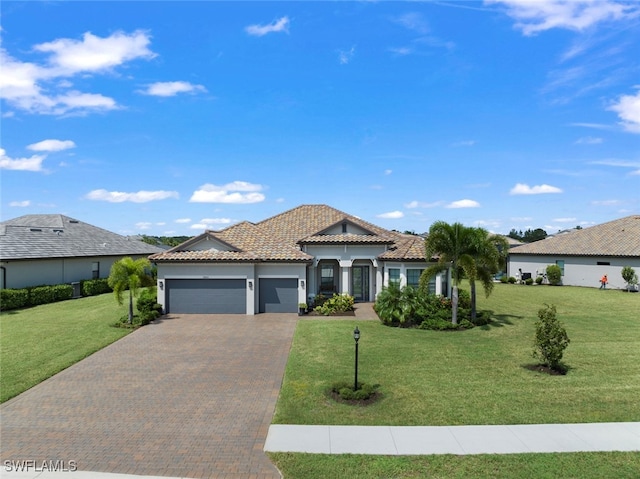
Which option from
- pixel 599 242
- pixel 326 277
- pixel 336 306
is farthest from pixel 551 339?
pixel 599 242

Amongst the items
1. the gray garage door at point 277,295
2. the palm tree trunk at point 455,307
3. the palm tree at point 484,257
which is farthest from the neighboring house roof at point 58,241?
the palm tree at point 484,257

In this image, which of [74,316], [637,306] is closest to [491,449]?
[74,316]

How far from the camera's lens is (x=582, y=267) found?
35.4 m

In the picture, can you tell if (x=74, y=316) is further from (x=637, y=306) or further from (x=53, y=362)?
(x=637, y=306)

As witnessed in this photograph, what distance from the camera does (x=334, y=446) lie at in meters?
8.31

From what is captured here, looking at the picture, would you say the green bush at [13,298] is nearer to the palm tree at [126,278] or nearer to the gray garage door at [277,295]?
the palm tree at [126,278]

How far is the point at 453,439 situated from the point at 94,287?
1184 inches

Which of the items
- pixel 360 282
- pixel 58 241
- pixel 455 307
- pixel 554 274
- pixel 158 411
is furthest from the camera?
pixel 554 274

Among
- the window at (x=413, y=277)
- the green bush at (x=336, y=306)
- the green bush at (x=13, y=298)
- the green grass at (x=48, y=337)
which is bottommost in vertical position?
the green grass at (x=48, y=337)

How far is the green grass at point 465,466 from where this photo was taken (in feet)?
23.8

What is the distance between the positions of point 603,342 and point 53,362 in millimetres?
21501

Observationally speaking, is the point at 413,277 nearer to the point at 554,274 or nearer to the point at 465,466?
the point at 465,466

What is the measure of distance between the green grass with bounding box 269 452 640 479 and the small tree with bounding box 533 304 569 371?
509cm

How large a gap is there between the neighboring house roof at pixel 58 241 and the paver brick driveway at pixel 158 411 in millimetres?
16454
